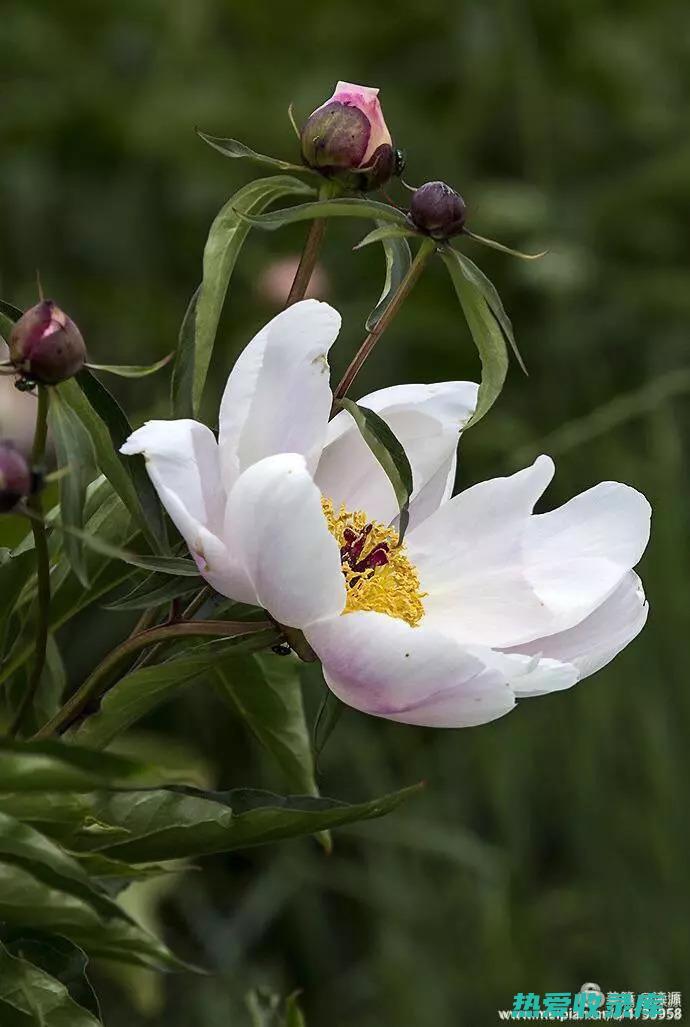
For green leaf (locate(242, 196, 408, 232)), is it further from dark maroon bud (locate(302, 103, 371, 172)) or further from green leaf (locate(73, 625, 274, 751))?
green leaf (locate(73, 625, 274, 751))

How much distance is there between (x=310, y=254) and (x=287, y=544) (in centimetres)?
13

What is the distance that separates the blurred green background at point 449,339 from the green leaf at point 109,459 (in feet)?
2.85

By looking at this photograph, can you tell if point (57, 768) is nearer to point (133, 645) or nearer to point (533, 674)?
point (133, 645)

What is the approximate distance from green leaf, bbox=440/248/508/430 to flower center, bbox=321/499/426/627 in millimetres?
96

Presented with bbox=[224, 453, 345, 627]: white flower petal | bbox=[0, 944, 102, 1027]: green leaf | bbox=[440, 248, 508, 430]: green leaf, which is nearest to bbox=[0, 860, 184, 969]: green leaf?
bbox=[0, 944, 102, 1027]: green leaf

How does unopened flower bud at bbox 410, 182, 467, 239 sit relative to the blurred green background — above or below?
above

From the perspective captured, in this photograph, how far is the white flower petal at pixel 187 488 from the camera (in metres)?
0.61

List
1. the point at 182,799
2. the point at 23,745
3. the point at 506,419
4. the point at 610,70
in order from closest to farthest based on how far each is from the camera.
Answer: the point at 23,745
the point at 182,799
the point at 506,419
the point at 610,70

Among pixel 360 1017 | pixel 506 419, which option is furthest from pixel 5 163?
pixel 360 1017

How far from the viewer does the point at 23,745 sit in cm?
51

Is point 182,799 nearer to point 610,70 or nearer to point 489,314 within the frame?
point 489,314

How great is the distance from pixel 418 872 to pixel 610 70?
153 cm

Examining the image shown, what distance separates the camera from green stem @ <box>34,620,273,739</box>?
0.62 meters

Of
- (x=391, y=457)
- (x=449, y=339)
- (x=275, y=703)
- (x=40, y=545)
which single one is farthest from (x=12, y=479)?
(x=449, y=339)
